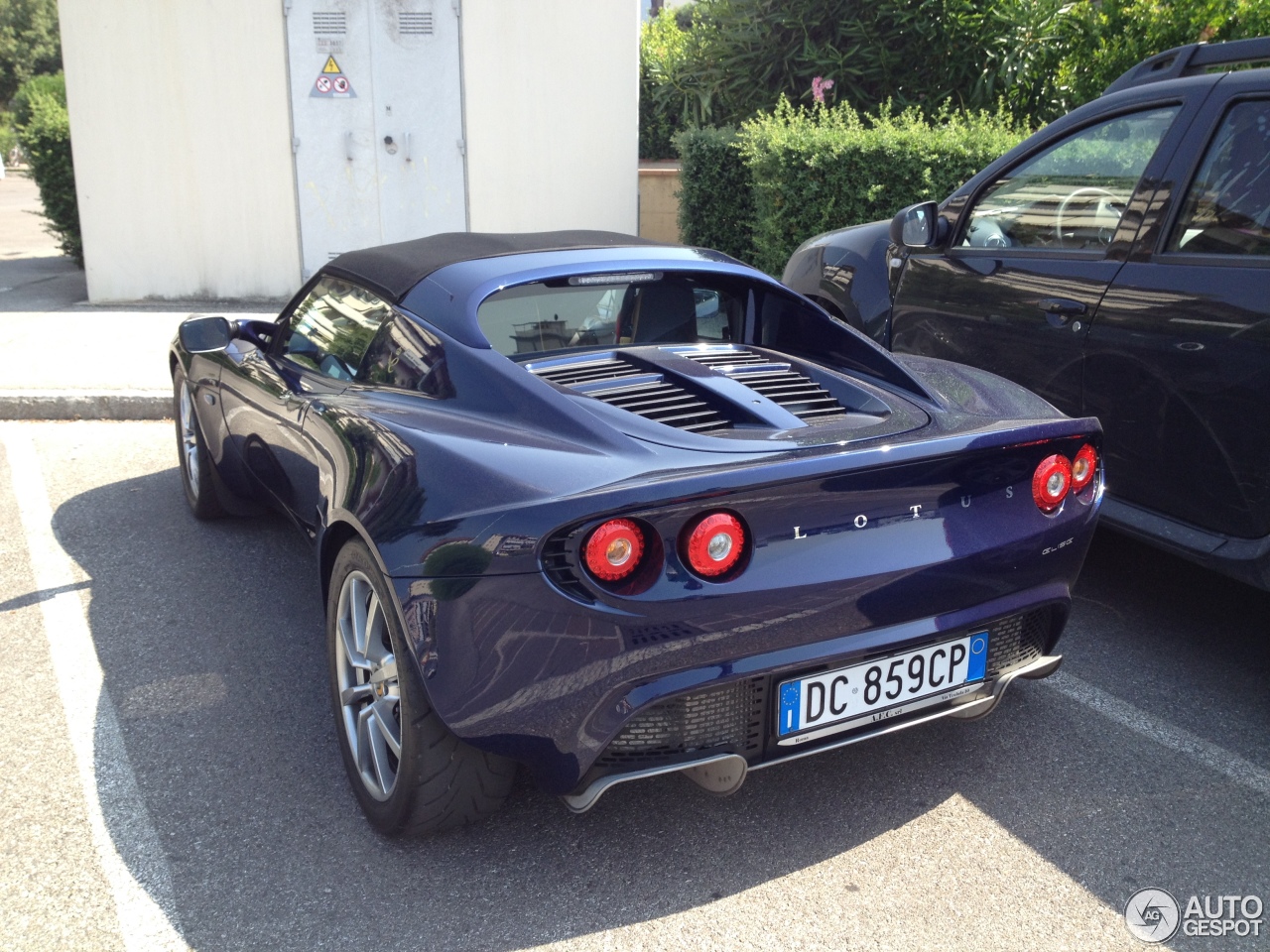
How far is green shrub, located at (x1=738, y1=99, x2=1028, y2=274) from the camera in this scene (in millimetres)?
7660

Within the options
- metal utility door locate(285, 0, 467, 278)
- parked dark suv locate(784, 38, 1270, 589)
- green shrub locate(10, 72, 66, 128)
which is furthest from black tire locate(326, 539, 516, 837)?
green shrub locate(10, 72, 66, 128)

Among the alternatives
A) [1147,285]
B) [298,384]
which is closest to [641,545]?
[298,384]

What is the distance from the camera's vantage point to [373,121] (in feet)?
33.3

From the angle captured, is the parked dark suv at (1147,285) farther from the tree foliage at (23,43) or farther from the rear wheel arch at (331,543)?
the tree foliage at (23,43)

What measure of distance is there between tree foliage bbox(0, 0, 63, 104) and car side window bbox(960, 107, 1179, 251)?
180ft

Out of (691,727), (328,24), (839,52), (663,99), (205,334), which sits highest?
(328,24)

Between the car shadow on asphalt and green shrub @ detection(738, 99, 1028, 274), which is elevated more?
green shrub @ detection(738, 99, 1028, 274)

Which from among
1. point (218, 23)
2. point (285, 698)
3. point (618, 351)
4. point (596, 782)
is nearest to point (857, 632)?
point (596, 782)

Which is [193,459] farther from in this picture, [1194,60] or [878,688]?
[1194,60]

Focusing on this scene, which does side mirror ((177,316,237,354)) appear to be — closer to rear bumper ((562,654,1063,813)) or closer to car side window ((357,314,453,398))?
car side window ((357,314,453,398))

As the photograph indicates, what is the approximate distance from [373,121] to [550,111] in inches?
61.6

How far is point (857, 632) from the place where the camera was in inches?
101

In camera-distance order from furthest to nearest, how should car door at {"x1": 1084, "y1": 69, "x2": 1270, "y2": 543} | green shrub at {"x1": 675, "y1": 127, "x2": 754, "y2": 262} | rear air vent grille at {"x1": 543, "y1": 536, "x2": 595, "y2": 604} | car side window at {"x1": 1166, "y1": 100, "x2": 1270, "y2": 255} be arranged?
green shrub at {"x1": 675, "y1": 127, "x2": 754, "y2": 262} < car side window at {"x1": 1166, "y1": 100, "x2": 1270, "y2": 255} < car door at {"x1": 1084, "y1": 69, "x2": 1270, "y2": 543} < rear air vent grille at {"x1": 543, "y1": 536, "x2": 595, "y2": 604}

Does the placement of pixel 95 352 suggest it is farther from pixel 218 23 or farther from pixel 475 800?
pixel 475 800
